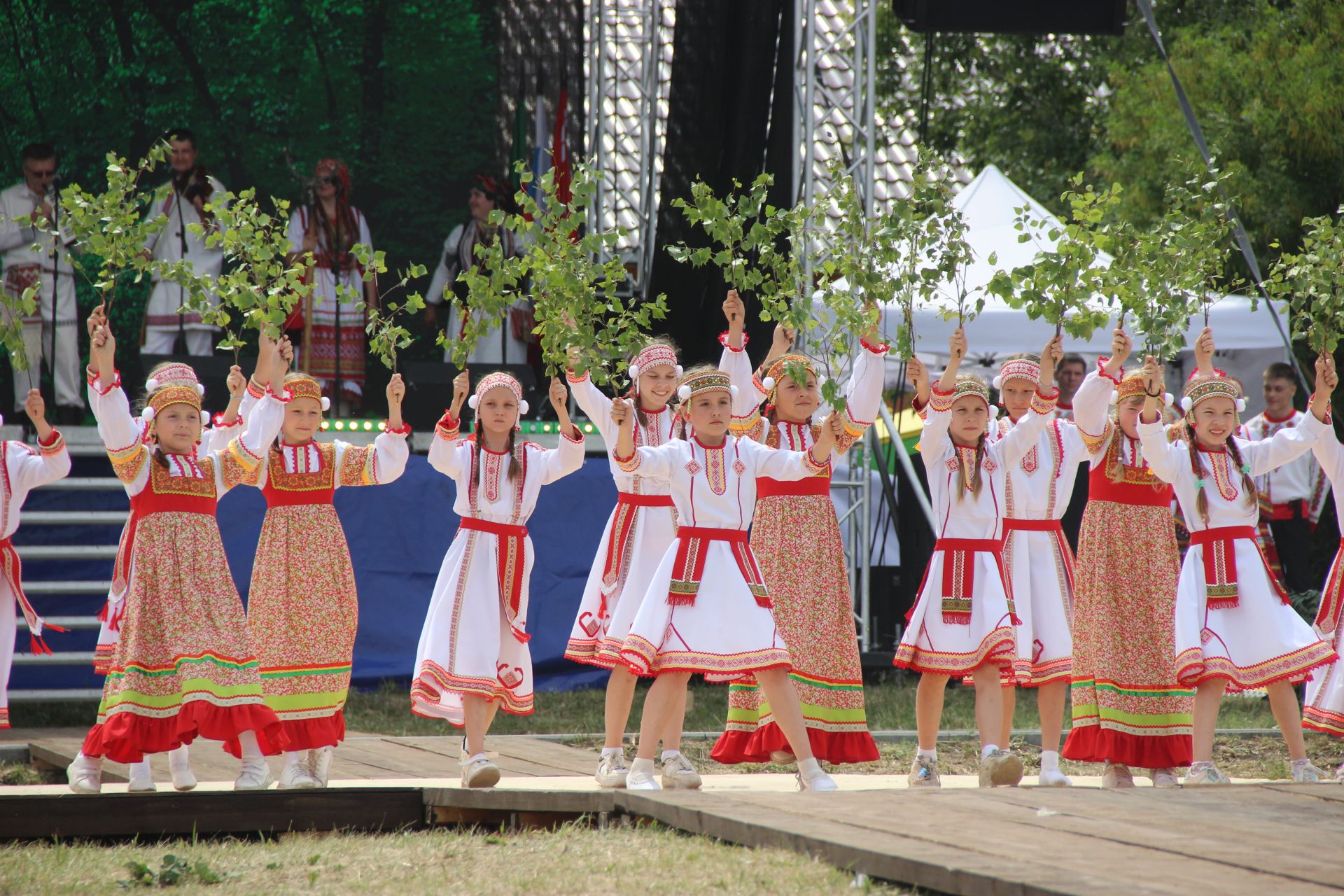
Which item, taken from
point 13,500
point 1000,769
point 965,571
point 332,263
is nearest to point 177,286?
point 332,263

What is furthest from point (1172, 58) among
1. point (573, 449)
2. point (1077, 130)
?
Answer: point (573, 449)

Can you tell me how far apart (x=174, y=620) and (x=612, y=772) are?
1.54m

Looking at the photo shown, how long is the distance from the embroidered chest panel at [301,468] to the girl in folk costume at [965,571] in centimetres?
215

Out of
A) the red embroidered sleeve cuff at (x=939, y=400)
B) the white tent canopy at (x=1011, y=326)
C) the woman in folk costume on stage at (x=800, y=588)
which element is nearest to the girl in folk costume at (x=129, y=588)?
the woman in folk costume on stage at (x=800, y=588)

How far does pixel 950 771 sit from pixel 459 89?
215 inches

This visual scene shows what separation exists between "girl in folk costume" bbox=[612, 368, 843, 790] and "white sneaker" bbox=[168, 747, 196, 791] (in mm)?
1474

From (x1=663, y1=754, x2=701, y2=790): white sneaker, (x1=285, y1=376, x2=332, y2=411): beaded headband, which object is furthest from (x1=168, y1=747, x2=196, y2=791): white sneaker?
(x1=663, y1=754, x2=701, y2=790): white sneaker

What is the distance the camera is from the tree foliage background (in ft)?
30.3

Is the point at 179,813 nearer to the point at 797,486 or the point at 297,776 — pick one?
the point at 297,776

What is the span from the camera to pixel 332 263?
31.9 ft

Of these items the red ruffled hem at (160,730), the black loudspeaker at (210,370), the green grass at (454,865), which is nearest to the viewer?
the green grass at (454,865)

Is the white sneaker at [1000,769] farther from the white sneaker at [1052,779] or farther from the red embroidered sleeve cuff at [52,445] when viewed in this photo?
the red embroidered sleeve cuff at [52,445]

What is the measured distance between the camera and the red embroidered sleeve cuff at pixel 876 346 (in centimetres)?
532

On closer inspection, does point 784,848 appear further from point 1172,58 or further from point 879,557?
point 1172,58
